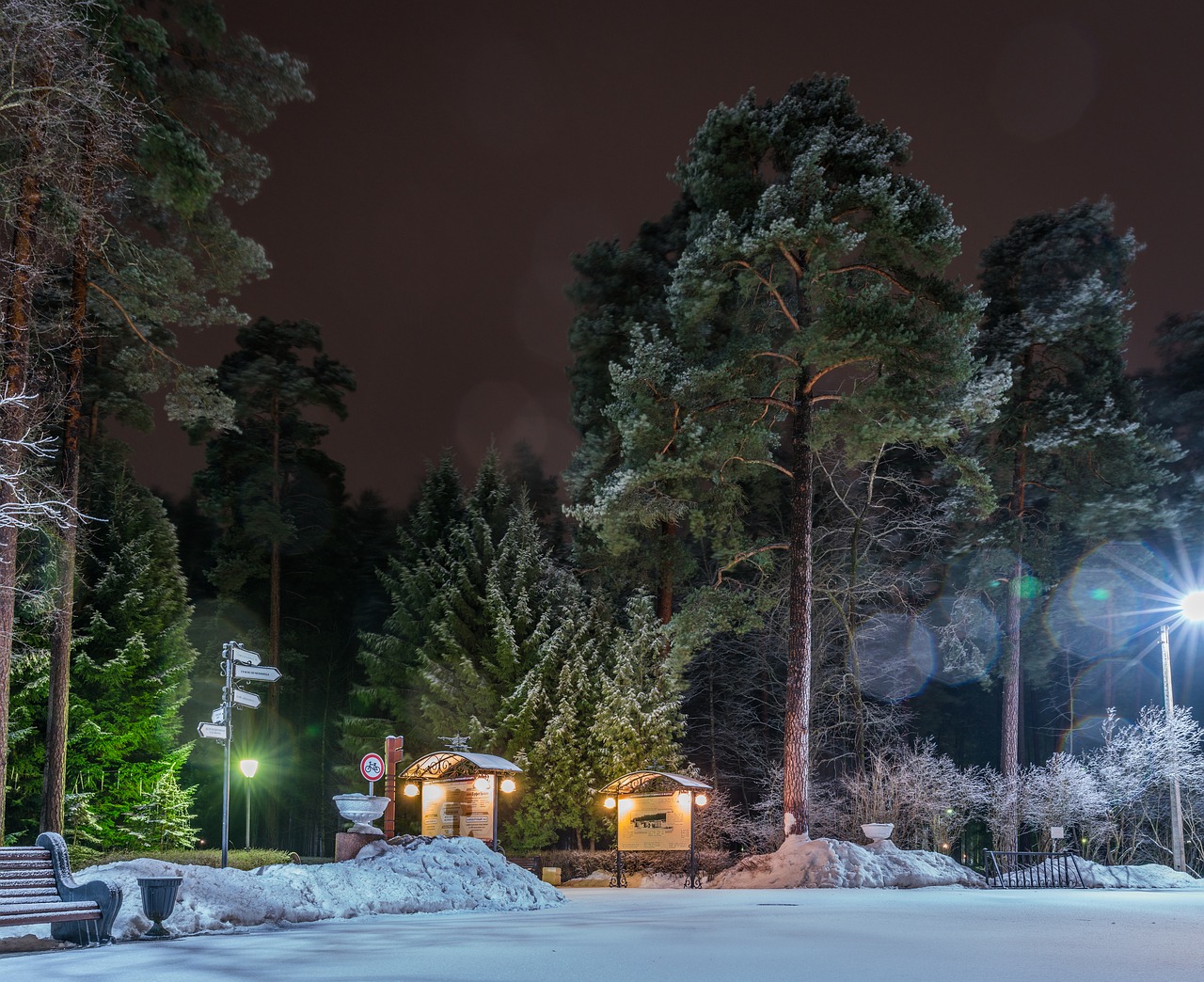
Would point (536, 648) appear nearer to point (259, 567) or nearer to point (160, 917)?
point (259, 567)

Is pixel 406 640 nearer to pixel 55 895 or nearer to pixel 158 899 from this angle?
pixel 158 899

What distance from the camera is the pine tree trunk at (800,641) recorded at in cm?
2284

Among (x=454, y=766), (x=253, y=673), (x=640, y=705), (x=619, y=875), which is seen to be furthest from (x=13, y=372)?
(x=640, y=705)

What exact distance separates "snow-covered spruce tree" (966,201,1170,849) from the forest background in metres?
0.13

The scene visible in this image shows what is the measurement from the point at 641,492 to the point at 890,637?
1508cm

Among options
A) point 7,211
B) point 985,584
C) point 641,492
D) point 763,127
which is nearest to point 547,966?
point 7,211

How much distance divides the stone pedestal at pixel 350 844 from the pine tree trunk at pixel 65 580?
6.29 m

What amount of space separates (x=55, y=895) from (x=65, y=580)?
10188 millimetres

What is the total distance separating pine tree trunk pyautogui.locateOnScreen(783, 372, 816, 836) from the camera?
2284 cm

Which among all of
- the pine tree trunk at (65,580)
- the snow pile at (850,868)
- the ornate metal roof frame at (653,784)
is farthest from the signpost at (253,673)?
the ornate metal roof frame at (653,784)

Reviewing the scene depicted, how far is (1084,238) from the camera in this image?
32031 mm

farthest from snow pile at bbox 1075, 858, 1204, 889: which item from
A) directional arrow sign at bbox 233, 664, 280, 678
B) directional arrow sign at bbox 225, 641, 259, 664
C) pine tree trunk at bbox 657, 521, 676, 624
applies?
directional arrow sign at bbox 225, 641, 259, 664

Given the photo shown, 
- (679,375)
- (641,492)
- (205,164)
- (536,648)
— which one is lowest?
(536,648)

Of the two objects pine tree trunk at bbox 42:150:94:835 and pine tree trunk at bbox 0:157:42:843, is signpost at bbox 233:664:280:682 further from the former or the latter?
pine tree trunk at bbox 42:150:94:835
